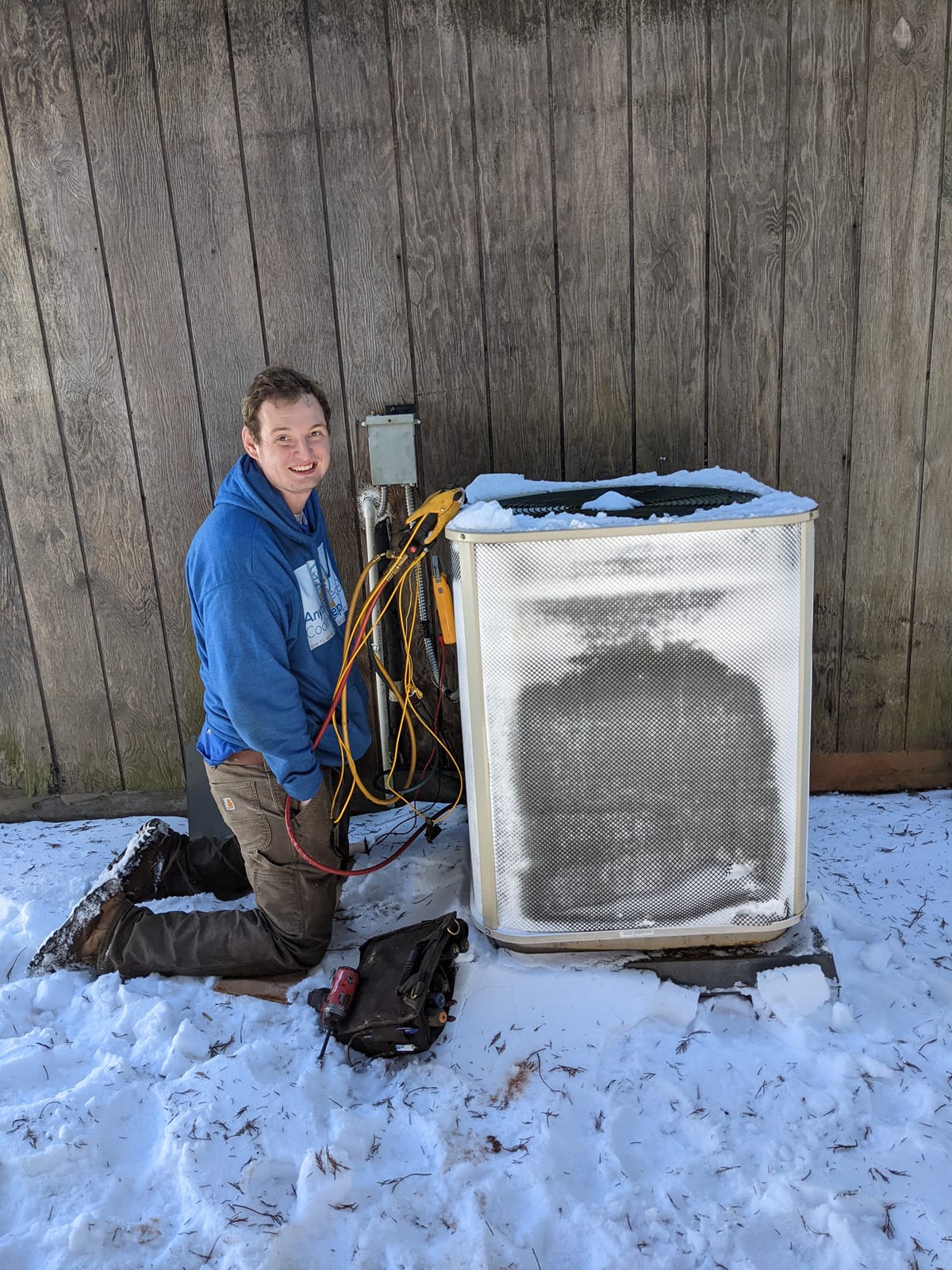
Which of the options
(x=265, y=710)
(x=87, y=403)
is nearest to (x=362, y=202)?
(x=87, y=403)

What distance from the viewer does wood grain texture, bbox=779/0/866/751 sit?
2307 millimetres

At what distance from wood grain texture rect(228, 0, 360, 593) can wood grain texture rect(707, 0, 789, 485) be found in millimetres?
1034

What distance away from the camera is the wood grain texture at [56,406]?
2387mm

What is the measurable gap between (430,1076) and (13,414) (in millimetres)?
2090

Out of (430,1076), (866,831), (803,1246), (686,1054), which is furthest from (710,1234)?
(866,831)

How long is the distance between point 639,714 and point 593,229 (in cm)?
135

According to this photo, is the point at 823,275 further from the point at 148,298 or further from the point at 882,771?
the point at 148,298

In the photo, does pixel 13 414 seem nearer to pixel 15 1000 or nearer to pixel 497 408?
pixel 497 408

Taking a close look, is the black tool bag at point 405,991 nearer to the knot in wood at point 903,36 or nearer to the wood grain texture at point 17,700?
the wood grain texture at point 17,700

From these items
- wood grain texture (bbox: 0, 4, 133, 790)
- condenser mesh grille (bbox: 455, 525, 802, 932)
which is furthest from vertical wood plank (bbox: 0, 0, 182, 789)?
condenser mesh grille (bbox: 455, 525, 802, 932)

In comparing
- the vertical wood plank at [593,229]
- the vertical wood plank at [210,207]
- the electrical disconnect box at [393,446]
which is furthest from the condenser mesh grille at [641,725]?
the vertical wood plank at [210,207]

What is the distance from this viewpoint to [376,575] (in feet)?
8.42

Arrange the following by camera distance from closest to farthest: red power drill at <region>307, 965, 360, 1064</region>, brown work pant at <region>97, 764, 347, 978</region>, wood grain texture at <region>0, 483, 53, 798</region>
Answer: red power drill at <region>307, 965, 360, 1064</region> < brown work pant at <region>97, 764, 347, 978</region> < wood grain texture at <region>0, 483, 53, 798</region>

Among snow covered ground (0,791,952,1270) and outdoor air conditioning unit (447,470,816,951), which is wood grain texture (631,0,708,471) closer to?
outdoor air conditioning unit (447,470,816,951)
